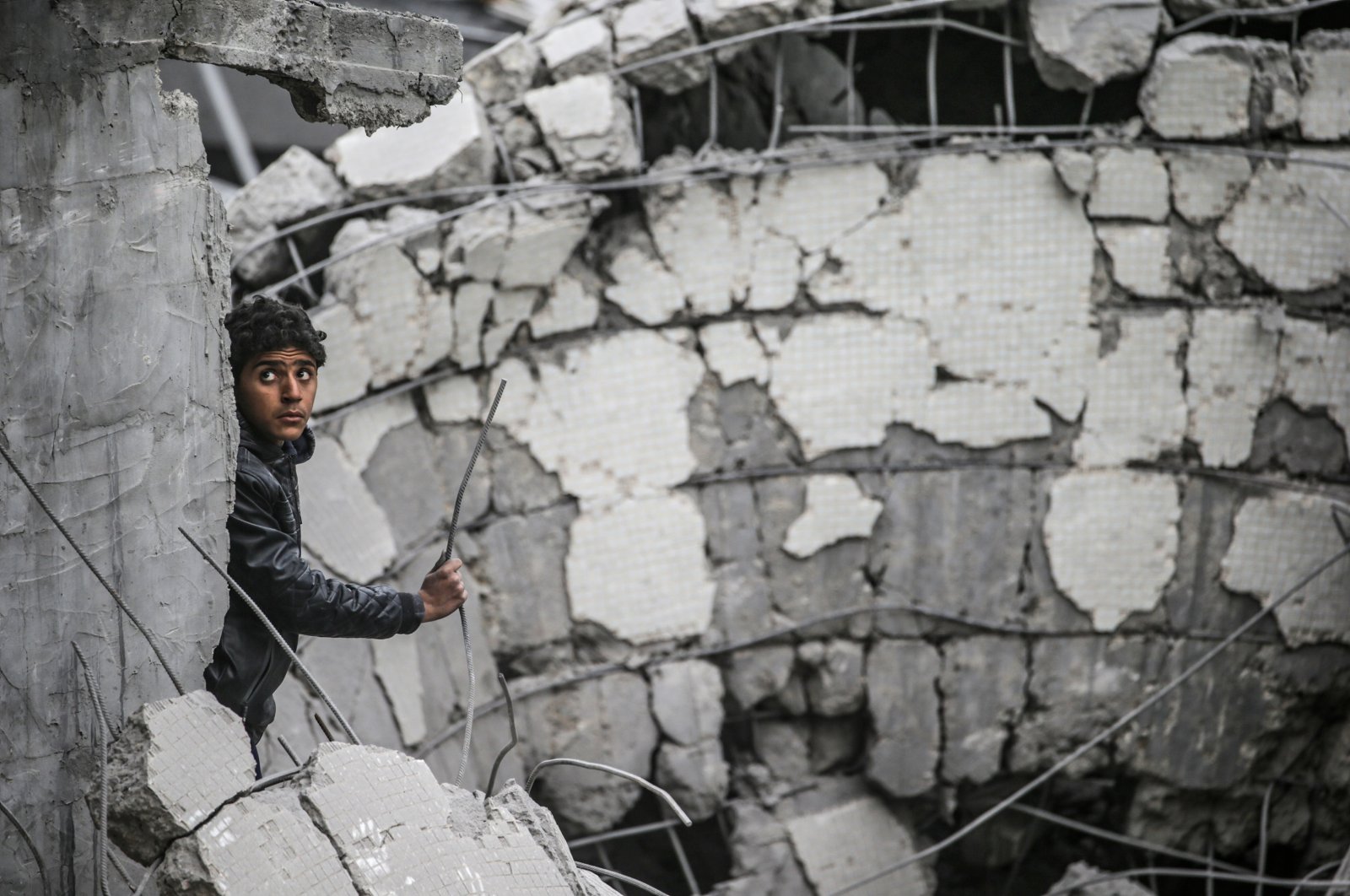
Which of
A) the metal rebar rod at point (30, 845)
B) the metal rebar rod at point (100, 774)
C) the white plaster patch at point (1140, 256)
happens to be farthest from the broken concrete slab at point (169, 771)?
the white plaster patch at point (1140, 256)

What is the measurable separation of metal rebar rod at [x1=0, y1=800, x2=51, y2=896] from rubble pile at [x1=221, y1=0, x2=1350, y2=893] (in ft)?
5.23

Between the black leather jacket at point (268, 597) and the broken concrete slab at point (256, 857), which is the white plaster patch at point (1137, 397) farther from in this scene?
the broken concrete slab at point (256, 857)

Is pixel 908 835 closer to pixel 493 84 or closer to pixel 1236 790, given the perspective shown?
pixel 1236 790

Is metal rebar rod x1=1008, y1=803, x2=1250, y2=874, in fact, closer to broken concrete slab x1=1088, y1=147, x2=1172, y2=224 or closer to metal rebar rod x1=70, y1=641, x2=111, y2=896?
broken concrete slab x1=1088, y1=147, x2=1172, y2=224

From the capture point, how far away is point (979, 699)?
4020 mm

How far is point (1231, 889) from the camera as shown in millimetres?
4234

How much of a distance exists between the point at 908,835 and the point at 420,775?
251cm

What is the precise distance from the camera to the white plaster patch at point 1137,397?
12.7 ft

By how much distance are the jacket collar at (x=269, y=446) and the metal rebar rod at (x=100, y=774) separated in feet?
1.27

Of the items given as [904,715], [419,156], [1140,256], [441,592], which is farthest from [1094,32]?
[441,592]

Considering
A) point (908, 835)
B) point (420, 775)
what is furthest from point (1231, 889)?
point (420, 775)

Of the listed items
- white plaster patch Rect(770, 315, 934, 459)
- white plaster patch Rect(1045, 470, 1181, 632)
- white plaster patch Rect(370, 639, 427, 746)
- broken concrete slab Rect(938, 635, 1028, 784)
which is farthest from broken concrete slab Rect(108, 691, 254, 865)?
white plaster patch Rect(1045, 470, 1181, 632)

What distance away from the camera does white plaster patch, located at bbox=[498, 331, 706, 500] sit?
370cm

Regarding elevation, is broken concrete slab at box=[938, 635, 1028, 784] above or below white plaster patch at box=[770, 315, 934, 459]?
below
